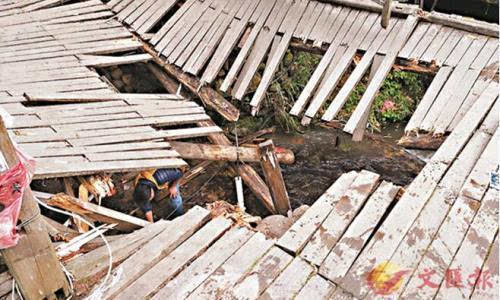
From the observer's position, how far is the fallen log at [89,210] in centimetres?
408

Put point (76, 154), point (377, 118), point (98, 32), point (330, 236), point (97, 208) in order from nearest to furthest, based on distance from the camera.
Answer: point (330, 236) → point (97, 208) → point (76, 154) → point (98, 32) → point (377, 118)

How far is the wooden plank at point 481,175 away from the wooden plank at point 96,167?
2.93 m

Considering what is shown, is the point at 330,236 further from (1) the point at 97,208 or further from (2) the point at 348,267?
(1) the point at 97,208

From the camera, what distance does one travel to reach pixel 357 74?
19.9 ft

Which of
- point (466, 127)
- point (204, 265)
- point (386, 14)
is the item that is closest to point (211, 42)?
point (386, 14)

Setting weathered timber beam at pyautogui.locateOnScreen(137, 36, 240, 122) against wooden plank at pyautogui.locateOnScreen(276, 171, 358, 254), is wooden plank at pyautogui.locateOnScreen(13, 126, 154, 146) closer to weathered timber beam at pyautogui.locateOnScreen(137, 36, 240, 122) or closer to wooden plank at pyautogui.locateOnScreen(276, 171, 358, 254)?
weathered timber beam at pyautogui.locateOnScreen(137, 36, 240, 122)

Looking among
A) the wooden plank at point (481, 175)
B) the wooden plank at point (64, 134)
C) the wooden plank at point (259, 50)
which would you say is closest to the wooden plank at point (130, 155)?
the wooden plank at point (64, 134)

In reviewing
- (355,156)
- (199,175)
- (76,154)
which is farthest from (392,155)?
(76,154)

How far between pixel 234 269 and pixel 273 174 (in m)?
3.07

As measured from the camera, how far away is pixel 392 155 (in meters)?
9.07

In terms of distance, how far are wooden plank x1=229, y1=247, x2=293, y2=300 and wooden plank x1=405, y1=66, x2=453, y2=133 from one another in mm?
2577

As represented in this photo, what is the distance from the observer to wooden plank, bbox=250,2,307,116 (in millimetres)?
6531

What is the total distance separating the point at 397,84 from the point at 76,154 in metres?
8.02

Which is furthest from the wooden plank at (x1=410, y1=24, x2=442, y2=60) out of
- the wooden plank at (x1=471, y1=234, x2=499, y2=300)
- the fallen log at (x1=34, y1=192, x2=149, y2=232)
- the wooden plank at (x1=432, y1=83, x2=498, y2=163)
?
the fallen log at (x1=34, y1=192, x2=149, y2=232)
